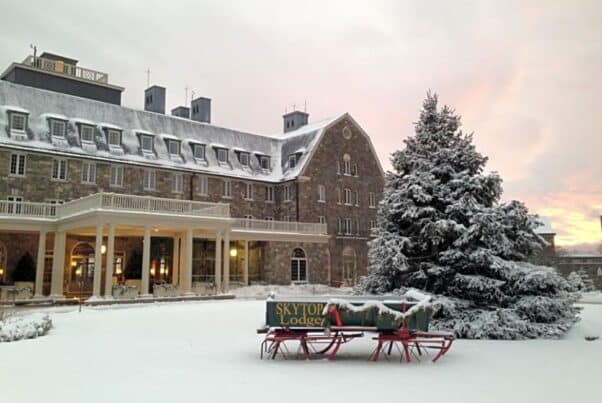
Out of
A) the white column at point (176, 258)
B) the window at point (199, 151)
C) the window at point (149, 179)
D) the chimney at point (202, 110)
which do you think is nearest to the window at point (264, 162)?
the window at point (199, 151)

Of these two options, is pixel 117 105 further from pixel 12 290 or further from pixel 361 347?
pixel 361 347

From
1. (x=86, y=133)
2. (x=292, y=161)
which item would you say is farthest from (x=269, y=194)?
(x=86, y=133)

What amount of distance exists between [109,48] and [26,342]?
10.8 metres

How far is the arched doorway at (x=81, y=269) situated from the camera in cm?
2961

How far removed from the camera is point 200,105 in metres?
41.6

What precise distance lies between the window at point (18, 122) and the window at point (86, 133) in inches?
117

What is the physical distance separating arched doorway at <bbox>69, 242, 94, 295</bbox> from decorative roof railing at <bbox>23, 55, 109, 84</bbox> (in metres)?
11.6

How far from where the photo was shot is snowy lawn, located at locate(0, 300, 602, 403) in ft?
23.4

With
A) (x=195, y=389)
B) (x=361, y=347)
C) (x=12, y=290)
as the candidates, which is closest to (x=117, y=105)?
(x=12, y=290)

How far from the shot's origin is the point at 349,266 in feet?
131

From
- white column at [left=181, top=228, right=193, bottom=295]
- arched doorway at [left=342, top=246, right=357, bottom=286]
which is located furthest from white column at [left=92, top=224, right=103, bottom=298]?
arched doorway at [left=342, top=246, right=357, bottom=286]

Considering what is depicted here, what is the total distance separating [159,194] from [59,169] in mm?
5821

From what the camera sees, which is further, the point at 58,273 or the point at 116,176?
the point at 116,176

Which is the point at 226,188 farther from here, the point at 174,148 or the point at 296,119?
the point at 296,119
